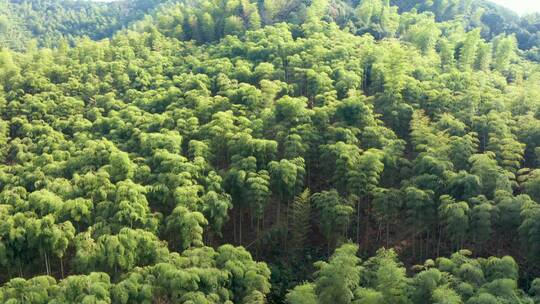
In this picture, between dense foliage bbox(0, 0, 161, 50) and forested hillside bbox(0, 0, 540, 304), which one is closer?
forested hillside bbox(0, 0, 540, 304)

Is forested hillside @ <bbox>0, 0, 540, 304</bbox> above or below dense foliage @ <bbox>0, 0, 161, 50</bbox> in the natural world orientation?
below

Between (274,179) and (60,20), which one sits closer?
(274,179)

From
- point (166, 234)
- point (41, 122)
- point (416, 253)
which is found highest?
point (41, 122)

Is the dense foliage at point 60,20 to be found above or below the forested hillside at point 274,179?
above

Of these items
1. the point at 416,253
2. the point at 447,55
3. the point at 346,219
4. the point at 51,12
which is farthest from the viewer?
the point at 51,12

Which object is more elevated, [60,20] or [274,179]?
[60,20]

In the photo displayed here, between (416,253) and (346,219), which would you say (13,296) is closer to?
(346,219)

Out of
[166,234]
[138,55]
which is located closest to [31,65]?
[138,55]

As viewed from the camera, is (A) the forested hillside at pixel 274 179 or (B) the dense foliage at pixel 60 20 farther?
(B) the dense foliage at pixel 60 20
